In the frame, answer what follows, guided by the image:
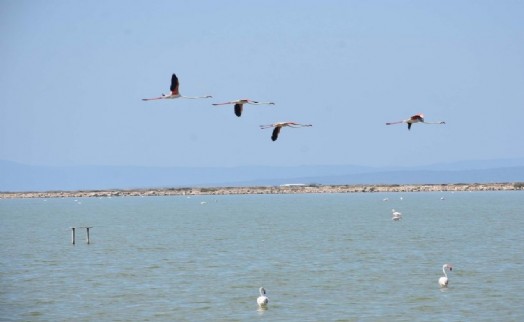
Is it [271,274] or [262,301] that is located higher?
[271,274]

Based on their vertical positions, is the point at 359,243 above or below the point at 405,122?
below

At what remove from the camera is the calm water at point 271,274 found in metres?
35.4

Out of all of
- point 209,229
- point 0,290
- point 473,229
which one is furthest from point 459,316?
point 209,229

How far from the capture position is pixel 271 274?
151 feet

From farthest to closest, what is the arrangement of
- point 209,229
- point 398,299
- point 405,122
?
point 209,229 → point 398,299 → point 405,122

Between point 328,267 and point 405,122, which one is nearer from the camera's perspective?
point 405,122

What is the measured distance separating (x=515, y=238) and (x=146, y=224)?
43.5m

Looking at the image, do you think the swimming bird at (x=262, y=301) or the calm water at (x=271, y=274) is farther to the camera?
the swimming bird at (x=262, y=301)

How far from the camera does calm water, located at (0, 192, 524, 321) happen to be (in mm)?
35406

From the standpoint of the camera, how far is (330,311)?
115ft

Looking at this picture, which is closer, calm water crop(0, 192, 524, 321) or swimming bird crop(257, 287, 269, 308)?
calm water crop(0, 192, 524, 321)

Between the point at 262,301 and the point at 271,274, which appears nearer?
the point at 262,301

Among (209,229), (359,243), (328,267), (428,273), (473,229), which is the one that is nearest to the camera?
(428,273)

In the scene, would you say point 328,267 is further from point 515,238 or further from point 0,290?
point 515,238
